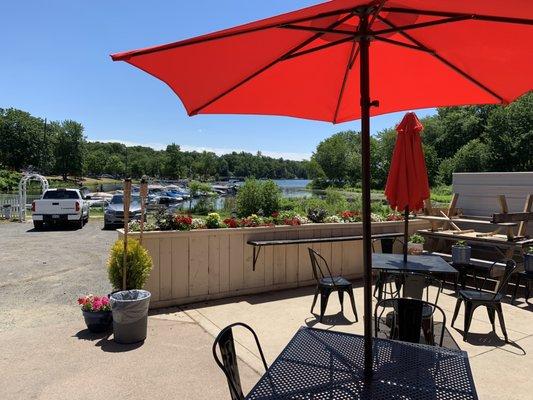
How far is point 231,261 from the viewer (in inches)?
228

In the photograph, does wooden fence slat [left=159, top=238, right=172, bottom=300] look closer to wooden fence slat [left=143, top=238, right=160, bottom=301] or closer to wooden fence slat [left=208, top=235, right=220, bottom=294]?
wooden fence slat [left=143, top=238, right=160, bottom=301]

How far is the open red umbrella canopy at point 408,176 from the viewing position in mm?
4152

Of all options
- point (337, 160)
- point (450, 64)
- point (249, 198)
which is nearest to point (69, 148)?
point (337, 160)

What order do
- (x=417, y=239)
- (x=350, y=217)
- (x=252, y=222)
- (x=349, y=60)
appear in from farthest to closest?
(x=417, y=239) → (x=350, y=217) → (x=252, y=222) → (x=349, y=60)

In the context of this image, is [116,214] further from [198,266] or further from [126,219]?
[126,219]

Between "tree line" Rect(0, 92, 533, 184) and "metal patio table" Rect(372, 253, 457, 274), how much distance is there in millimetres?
16577

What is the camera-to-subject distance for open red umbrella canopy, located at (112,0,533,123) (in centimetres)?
212

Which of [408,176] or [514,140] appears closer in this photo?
[408,176]

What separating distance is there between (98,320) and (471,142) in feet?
151

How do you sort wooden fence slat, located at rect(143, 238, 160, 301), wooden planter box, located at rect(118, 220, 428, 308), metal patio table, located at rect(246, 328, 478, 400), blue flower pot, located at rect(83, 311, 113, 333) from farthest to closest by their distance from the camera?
wooden planter box, located at rect(118, 220, 428, 308) < wooden fence slat, located at rect(143, 238, 160, 301) < blue flower pot, located at rect(83, 311, 113, 333) < metal patio table, located at rect(246, 328, 478, 400)

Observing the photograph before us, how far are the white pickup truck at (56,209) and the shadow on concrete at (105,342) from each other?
12.2 meters

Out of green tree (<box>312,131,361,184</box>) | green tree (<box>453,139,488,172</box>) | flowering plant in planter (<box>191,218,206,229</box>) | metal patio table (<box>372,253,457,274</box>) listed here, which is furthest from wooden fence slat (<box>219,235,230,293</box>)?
green tree (<box>312,131,361,184</box>)

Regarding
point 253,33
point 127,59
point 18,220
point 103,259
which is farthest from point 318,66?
point 18,220

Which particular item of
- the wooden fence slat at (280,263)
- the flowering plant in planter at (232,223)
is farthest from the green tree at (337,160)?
the flowering plant in planter at (232,223)
